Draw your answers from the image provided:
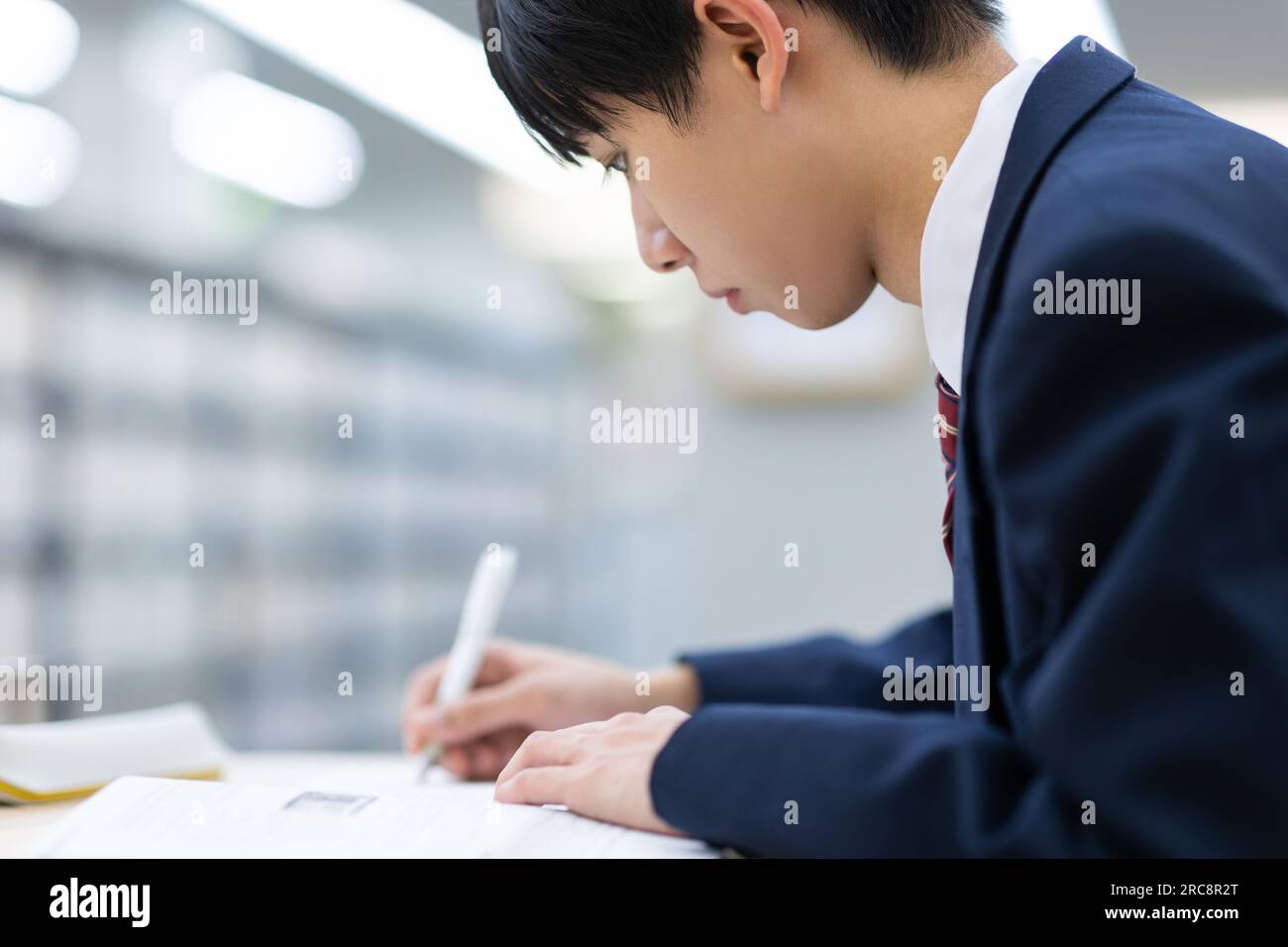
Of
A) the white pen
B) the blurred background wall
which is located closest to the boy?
the white pen

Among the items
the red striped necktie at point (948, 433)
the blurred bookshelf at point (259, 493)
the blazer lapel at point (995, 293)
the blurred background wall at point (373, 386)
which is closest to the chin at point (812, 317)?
the red striped necktie at point (948, 433)

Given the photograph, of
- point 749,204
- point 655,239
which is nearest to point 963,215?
point 749,204

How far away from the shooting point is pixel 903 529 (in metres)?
2.73

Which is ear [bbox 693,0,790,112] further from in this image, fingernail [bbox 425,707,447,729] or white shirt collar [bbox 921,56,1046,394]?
fingernail [bbox 425,707,447,729]

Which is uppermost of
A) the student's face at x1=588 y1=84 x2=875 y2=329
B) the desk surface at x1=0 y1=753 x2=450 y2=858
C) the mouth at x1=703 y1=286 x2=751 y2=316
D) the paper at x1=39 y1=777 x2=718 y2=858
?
the student's face at x1=588 y1=84 x2=875 y2=329

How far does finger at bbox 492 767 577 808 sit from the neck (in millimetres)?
351

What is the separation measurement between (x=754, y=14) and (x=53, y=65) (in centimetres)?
194

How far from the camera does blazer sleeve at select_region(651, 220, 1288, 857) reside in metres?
0.34

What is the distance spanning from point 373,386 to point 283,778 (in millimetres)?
2156

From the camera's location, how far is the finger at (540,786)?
1.56 ft

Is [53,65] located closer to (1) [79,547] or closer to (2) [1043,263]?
(1) [79,547]

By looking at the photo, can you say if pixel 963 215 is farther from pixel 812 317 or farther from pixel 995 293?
pixel 812 317

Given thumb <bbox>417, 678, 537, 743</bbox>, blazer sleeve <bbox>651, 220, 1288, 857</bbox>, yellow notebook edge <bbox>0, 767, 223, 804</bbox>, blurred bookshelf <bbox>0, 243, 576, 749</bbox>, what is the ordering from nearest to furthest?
blazer sleeve <bbox>651, 220, 1288, 857</bbox> → yellow notebook edge <bbox>0, 767, 223, 804</bbox> → thumb <bbox>417, 678, 537, 743</bbox> → blurred bookshelf <bbox>0, 243, 576, 749</bbox>
